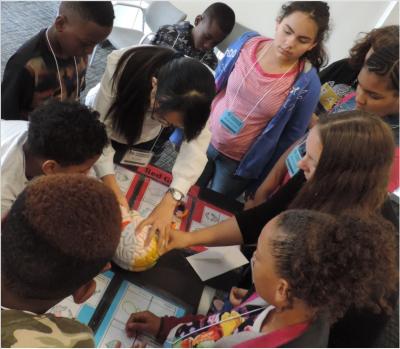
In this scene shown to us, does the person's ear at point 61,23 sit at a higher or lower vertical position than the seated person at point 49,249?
higher

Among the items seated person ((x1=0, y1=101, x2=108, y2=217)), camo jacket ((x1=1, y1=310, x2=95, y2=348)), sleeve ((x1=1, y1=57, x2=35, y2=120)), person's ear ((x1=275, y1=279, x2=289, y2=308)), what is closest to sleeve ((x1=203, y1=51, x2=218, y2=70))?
sleeve ((x1=1, y1=57, x2=35, y2=120))

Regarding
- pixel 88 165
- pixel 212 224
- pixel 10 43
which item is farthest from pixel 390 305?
pixel 10 43

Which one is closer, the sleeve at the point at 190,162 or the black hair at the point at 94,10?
the black hair at the point at 94,10

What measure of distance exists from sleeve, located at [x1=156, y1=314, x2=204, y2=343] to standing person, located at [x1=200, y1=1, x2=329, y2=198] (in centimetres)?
98

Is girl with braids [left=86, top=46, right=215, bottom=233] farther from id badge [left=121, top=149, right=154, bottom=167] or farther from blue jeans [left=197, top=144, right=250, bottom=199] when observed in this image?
blue jeans [left=197, top=144, right=250, bottom=199]

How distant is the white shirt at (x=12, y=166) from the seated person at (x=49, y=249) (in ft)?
Answer: 1.17

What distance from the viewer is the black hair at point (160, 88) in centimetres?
114

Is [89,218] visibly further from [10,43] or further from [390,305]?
[10,43]

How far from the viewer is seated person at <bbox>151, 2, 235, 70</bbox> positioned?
7.17 feet

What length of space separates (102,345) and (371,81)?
1218 millimetres

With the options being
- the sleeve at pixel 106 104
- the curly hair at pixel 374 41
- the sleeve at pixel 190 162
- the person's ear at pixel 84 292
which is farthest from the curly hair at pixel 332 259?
the curly hair at pixel 374 41

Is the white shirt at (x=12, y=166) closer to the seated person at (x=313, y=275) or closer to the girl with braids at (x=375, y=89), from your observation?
the seated person at (x=313, y=275)

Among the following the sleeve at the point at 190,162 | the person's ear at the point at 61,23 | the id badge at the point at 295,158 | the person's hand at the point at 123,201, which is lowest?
the person's hand at the point at 123,201

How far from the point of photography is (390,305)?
3.10 ft
